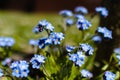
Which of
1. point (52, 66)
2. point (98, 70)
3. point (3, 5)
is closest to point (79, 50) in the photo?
point (52, 66)

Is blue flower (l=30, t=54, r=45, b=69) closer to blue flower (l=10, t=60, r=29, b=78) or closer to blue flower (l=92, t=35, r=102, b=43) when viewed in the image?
blue flower (l=10, t=60, r=29, b=78)

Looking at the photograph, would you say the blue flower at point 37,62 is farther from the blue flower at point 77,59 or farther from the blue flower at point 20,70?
the blue flower at point 77,59

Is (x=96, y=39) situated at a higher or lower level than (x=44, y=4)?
lower

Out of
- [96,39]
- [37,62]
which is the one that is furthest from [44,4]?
[37,62]

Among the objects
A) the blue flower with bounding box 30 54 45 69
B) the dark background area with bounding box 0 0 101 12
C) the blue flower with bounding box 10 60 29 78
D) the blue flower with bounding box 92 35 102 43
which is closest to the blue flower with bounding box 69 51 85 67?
the blue flower with bounding box 30 54 45 69

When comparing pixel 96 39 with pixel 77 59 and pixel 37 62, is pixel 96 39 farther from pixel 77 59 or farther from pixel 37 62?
pixel 37 62

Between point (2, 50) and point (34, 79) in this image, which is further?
point (2, 50)

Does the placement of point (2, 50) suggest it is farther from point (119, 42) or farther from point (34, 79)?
point (119, 42)

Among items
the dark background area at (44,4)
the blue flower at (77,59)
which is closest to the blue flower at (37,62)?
the blue flower at (77,59)
